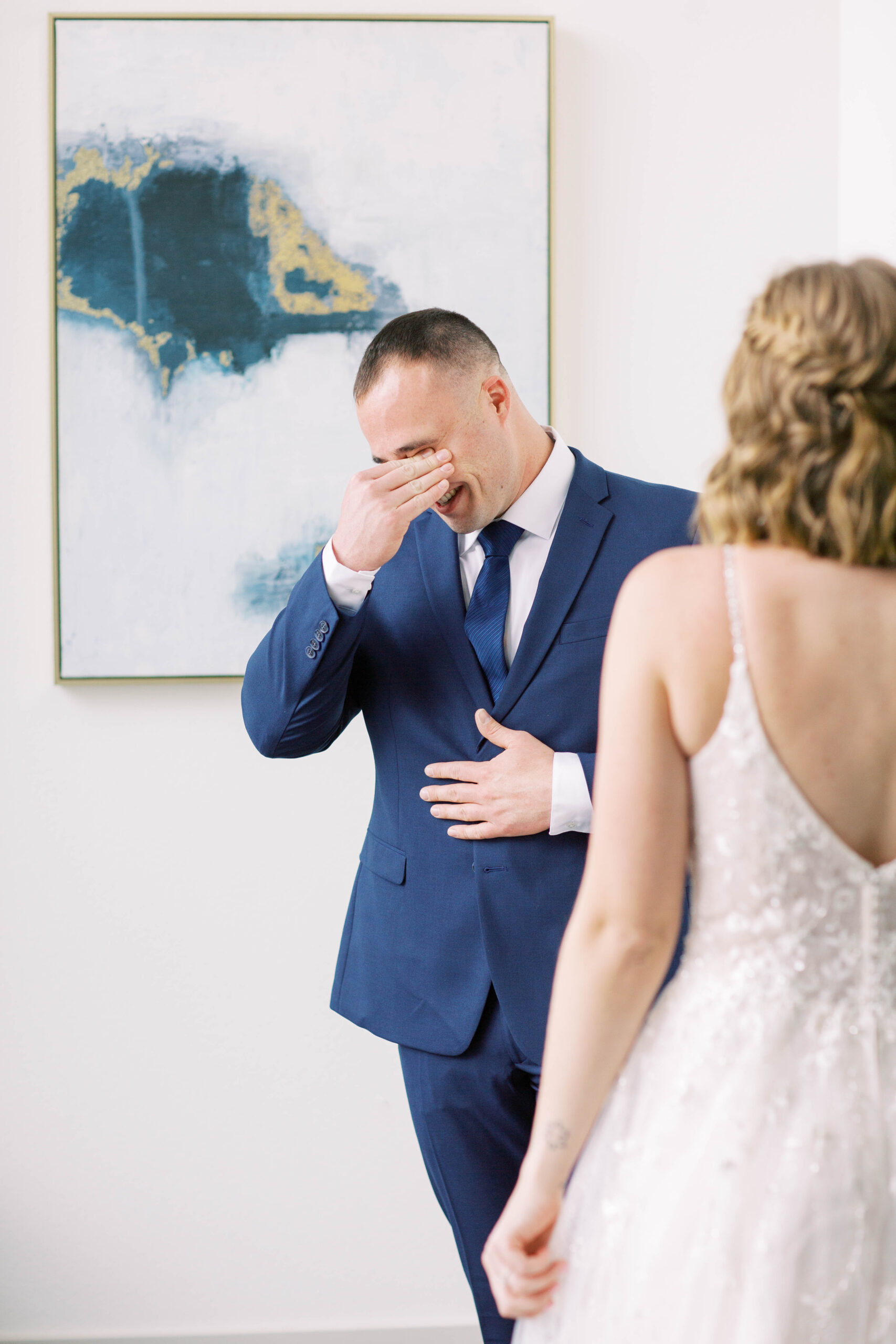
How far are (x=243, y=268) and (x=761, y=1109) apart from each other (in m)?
1.81

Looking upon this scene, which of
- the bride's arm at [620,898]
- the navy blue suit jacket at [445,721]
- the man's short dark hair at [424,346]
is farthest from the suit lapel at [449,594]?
the bride's arm at [620,898]

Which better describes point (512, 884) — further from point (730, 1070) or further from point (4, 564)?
point (4, 564)

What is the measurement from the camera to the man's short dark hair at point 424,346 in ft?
4.86

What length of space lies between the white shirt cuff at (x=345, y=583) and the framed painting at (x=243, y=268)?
75 centimetres

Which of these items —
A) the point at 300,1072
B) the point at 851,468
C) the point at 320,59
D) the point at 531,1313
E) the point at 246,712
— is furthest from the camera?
the point at 300,1072

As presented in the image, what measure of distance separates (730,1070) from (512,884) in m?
0.56

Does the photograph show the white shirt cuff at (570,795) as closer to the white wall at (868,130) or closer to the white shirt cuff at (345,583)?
the white shirt cuff at (345,583)

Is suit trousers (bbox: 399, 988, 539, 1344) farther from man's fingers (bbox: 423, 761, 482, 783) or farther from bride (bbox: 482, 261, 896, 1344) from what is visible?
bride (bbox: 482, 261, 896, 1344)

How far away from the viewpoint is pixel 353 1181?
2.26m

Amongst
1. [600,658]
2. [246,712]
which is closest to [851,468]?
[600,658]

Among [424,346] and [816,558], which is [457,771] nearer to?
[424,346]

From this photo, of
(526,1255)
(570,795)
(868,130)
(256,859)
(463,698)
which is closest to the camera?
(526,1255)

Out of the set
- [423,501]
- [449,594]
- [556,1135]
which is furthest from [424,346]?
[556,1135]

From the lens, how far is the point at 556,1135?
883mm
